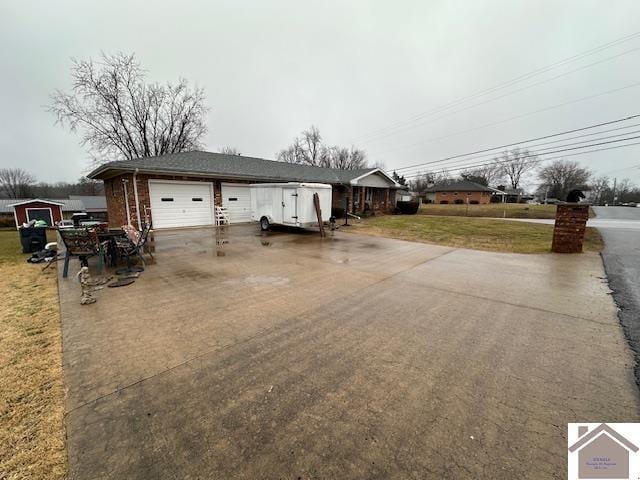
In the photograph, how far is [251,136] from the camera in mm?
39219

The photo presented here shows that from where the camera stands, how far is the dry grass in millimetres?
1643

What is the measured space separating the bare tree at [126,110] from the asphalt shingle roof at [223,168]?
11.9 m

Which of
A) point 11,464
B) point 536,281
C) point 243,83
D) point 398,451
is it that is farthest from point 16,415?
point 243,83

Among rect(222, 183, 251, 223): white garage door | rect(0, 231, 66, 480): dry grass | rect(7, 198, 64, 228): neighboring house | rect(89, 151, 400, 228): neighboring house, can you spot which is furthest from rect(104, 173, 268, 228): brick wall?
rect(7, 198, 64, 228): neighboring house

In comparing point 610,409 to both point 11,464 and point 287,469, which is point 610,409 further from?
point 11,464

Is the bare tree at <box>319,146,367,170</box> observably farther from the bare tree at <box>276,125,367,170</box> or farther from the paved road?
the paved road

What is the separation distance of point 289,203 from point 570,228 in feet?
31.7

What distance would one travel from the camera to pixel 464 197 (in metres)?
47.2

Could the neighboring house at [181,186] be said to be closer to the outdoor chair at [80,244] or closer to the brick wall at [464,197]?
the outdoor chair at [80,244]

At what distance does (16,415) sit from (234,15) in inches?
649

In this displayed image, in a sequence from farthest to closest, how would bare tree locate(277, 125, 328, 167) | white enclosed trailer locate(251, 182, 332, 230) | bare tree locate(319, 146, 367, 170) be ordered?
1. bare tree locate(319, 146, 367, 170)
2. bare tree locate(277, 125, 328, 167)
3. white enclosed trailer locate(251, 182, 332, 230)

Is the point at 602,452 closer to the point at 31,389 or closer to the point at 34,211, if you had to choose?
the point at 31,389

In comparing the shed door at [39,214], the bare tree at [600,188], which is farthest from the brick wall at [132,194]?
the bare tree at [600,188]

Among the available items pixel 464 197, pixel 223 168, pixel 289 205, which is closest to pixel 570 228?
pixel 289 205
